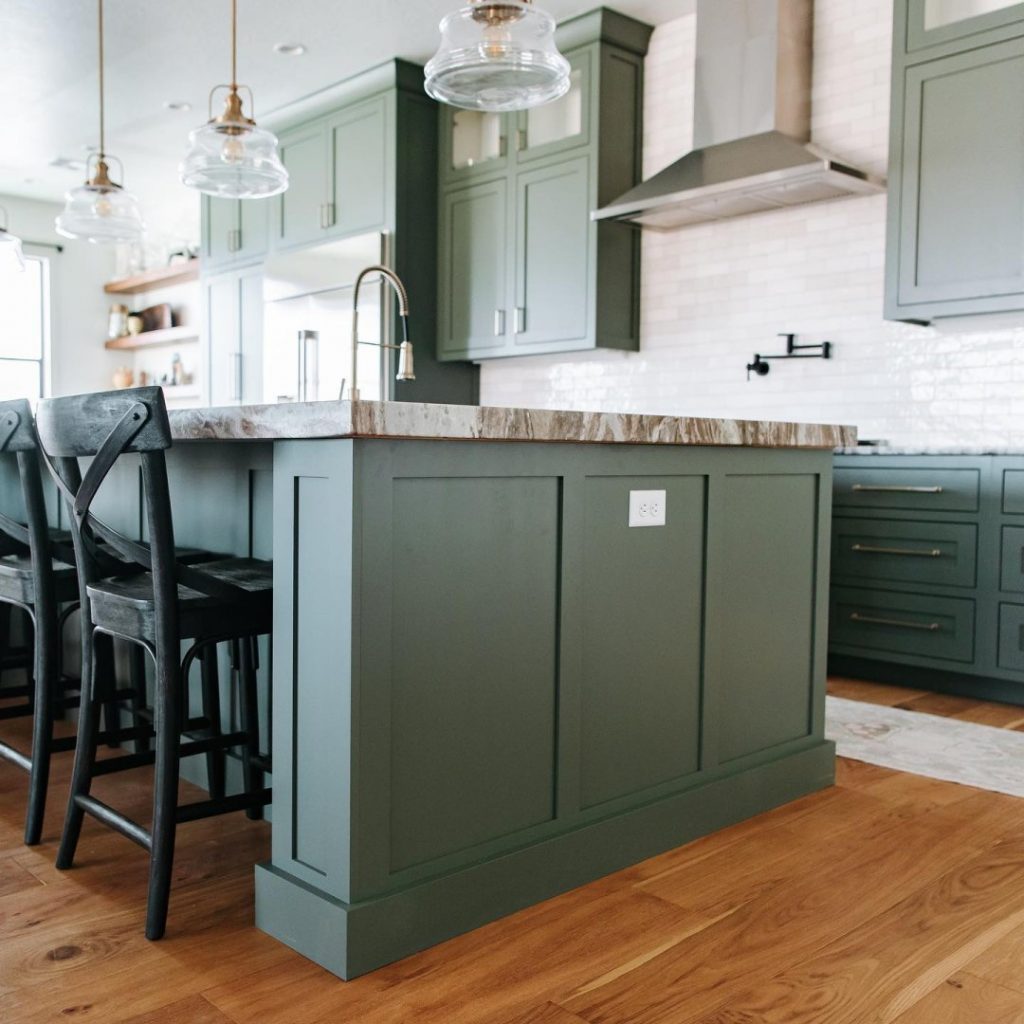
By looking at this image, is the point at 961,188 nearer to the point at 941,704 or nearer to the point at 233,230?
the point at 941,704

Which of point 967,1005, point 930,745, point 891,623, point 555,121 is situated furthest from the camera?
point 555,121

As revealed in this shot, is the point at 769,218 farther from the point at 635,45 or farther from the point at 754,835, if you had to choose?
the point at 754,835

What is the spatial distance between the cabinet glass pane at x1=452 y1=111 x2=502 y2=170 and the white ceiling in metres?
0.38

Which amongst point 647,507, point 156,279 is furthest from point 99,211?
point 156,279

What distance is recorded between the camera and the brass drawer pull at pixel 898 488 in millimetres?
3760

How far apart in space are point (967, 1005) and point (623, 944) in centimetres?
54

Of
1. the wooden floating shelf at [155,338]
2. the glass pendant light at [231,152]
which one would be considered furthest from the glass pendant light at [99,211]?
the wooden floating shelf at [155,338]

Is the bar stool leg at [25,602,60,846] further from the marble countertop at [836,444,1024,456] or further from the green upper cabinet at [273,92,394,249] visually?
the green upper cabinet at [273,92,394,249]

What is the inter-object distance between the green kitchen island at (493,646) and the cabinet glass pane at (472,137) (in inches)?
143

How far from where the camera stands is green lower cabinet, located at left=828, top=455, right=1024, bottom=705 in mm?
3613

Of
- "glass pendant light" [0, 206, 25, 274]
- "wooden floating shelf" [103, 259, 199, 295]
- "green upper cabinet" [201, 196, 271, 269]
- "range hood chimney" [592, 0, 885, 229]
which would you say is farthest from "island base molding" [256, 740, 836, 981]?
"wooden floating shelf" [103, 259, 199, 295]

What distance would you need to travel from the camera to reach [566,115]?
17.2ft

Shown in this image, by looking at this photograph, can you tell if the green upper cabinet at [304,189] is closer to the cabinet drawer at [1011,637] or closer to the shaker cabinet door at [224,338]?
the shaker cabinet door at [224,338]

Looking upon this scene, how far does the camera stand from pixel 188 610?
6.20 ft
